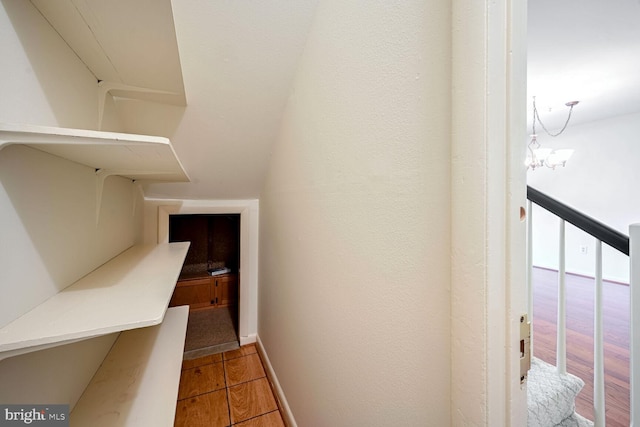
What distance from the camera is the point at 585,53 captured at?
6.75ft

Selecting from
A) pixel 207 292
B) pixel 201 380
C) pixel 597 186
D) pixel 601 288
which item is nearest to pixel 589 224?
pixel 601 288

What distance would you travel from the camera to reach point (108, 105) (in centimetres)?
105

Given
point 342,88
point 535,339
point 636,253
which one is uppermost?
point 342,88

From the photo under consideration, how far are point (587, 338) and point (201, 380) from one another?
325cm

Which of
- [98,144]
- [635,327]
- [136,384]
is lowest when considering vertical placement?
[136,384]

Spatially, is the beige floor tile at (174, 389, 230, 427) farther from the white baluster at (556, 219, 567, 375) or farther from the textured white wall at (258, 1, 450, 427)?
the white baluster at (556, 219, 567, 375)

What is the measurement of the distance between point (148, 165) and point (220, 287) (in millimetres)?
2838

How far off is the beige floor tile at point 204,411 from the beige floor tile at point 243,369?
143 mm

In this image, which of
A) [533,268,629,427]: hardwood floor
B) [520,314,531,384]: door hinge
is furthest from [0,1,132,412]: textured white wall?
[533,268,629,427]: hardwood floor

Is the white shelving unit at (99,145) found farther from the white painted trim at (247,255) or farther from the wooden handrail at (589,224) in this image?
the wooden handrail at (589,224)

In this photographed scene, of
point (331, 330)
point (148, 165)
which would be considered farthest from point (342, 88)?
point (331, 330)

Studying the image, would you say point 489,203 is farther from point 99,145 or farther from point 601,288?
point 601,288

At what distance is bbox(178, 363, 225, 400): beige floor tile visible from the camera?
1.68 m

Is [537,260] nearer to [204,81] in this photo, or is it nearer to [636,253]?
[636,253]
